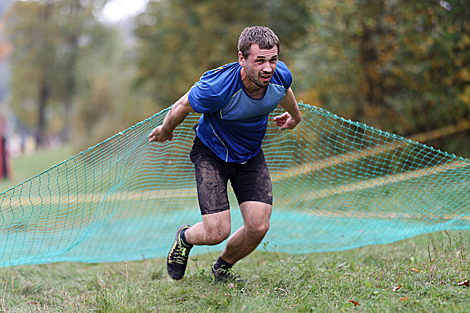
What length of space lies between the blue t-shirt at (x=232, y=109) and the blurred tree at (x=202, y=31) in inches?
376

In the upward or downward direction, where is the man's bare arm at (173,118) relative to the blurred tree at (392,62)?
upward

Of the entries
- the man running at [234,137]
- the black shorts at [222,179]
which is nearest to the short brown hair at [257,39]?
the man running at [234,137]

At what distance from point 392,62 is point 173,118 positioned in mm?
7172

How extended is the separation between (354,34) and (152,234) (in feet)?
21.3

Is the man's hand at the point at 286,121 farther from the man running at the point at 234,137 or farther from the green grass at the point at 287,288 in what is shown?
the green grass at the point at 287,288

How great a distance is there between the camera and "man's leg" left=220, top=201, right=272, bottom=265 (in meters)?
3.24

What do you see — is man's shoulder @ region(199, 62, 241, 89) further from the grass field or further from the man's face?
the grass field

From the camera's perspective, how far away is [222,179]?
331cm

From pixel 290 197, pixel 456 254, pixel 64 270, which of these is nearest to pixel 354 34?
pixel 290 197

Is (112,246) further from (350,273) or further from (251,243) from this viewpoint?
(350,273)

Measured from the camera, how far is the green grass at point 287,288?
2.84 meters

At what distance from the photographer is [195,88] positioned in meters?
3.03

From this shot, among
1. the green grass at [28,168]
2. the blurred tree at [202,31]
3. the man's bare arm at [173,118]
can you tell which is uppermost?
the man's bare arm at [173,118]

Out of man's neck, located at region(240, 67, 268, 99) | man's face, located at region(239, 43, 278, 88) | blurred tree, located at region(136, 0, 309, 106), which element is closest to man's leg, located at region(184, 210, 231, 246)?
man's neck, located at region(240, 67, 268, 99)
